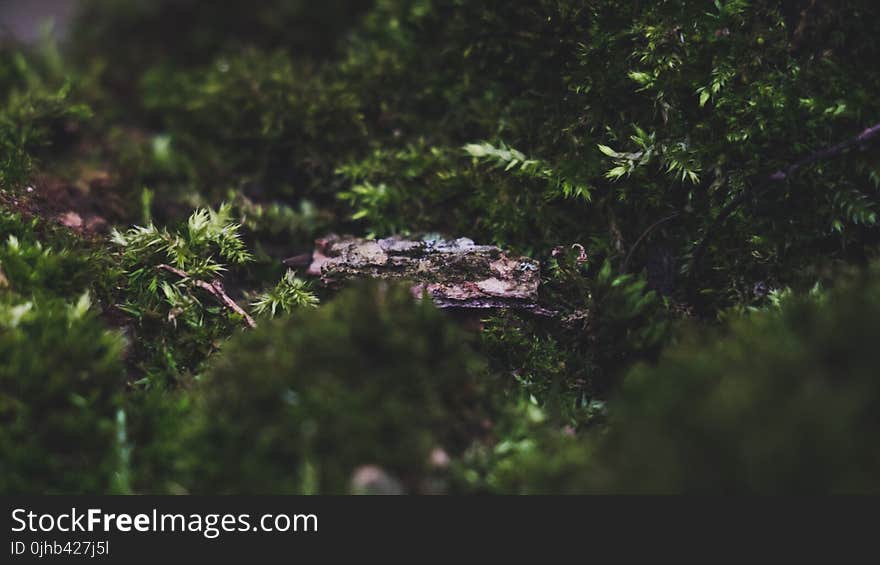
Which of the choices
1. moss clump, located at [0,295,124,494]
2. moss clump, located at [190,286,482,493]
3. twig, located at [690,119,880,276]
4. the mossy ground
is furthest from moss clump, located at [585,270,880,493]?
moss clump, located at [0,295,124,494]

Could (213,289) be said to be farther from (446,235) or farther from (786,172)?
(786,172)

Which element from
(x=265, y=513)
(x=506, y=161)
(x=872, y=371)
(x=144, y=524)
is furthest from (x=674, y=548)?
(x=506, y=161)

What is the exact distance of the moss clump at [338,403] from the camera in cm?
194

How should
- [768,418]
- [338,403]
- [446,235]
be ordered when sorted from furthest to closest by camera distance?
[446,235] → [338,403] → [768,418]

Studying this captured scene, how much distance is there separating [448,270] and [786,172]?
4.64 feet

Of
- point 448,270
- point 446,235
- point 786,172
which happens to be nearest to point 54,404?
point 448,270

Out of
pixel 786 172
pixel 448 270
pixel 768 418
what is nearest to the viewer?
pixel 768 418

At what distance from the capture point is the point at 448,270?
2775 mm

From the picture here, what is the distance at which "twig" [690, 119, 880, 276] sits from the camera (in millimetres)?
2617

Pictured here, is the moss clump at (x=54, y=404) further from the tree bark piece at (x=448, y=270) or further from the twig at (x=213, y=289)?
the tree bark piece at (x=448, y=270)

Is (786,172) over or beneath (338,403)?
over

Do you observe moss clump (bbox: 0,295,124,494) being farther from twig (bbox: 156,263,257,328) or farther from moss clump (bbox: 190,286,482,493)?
twig (bbox: 156,263,257,328)

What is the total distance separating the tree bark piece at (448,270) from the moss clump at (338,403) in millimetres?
512

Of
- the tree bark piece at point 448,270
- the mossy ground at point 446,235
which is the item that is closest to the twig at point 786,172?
the mossy ground at point 446,235
